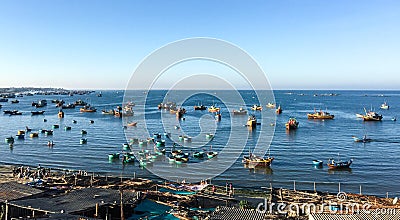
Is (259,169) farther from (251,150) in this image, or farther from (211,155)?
(251,150)

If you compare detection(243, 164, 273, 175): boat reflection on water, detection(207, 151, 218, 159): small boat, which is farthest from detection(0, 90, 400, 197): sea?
detection(207, 151, 218, 159): small boat

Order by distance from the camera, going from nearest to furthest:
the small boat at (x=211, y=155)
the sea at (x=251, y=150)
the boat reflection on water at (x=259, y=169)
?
the sea at (x=251, y=150), the boat reflection on water at (x=259, y=169), the small boat at (x=211, y=155)

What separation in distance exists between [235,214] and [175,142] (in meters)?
30.4

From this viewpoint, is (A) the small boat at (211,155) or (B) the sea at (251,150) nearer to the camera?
(B) the sea at (251,150)

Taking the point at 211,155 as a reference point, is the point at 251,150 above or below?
below

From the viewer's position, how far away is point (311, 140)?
4494 centimetres

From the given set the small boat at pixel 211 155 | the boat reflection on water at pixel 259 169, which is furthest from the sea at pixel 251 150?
the small boat at pixel 211 155

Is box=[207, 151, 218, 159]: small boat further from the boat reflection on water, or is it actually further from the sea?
the boat reflection on water

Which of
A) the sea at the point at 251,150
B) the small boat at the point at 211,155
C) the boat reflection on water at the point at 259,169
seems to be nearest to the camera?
the sea at the point at 251,150

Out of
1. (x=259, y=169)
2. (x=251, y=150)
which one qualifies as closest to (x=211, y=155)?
(x=259, y=169)

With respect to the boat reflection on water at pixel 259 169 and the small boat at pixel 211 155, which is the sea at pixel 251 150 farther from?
the small boat at pixel 211 155

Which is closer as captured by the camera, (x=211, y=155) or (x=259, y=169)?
(x=259, y=169)

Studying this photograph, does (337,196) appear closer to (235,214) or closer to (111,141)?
(235,214)

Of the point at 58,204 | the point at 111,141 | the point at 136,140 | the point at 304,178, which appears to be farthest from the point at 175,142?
the point at 58,204
